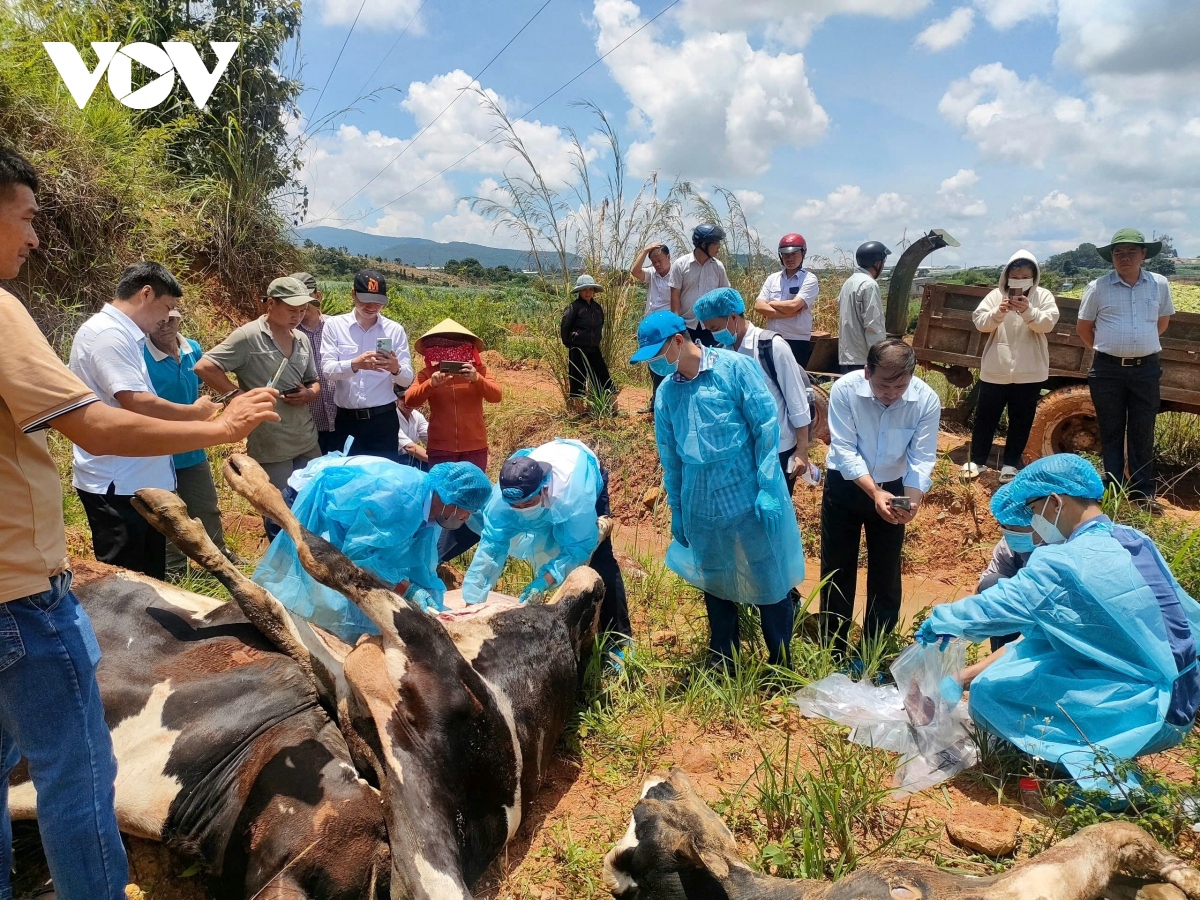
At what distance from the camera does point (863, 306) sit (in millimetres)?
5254

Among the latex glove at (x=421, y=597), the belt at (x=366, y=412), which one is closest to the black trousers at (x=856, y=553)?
the latex glove at (x=421, y=597)

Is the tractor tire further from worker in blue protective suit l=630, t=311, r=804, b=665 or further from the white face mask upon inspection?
the white face mask

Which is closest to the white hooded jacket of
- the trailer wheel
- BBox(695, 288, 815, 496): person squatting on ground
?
the trailer wheel

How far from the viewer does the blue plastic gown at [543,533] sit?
3344 millimetres

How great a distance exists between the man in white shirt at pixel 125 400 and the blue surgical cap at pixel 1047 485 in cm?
318

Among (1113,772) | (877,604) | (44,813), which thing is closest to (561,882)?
(44,813)

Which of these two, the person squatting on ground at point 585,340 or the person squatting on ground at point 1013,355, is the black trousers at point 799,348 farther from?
the person squatting on ground at point 585,340

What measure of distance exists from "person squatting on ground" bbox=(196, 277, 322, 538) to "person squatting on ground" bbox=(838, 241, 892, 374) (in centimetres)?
359

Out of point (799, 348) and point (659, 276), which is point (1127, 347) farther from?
point (659, 276)

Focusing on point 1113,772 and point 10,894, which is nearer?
point 10,894

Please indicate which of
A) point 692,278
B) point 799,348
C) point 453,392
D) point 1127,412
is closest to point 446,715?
point 453,392

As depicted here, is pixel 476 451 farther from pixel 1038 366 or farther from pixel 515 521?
pixel 1038 366

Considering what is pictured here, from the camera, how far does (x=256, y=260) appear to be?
9.21 meters

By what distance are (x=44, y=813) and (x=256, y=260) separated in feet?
28.3
